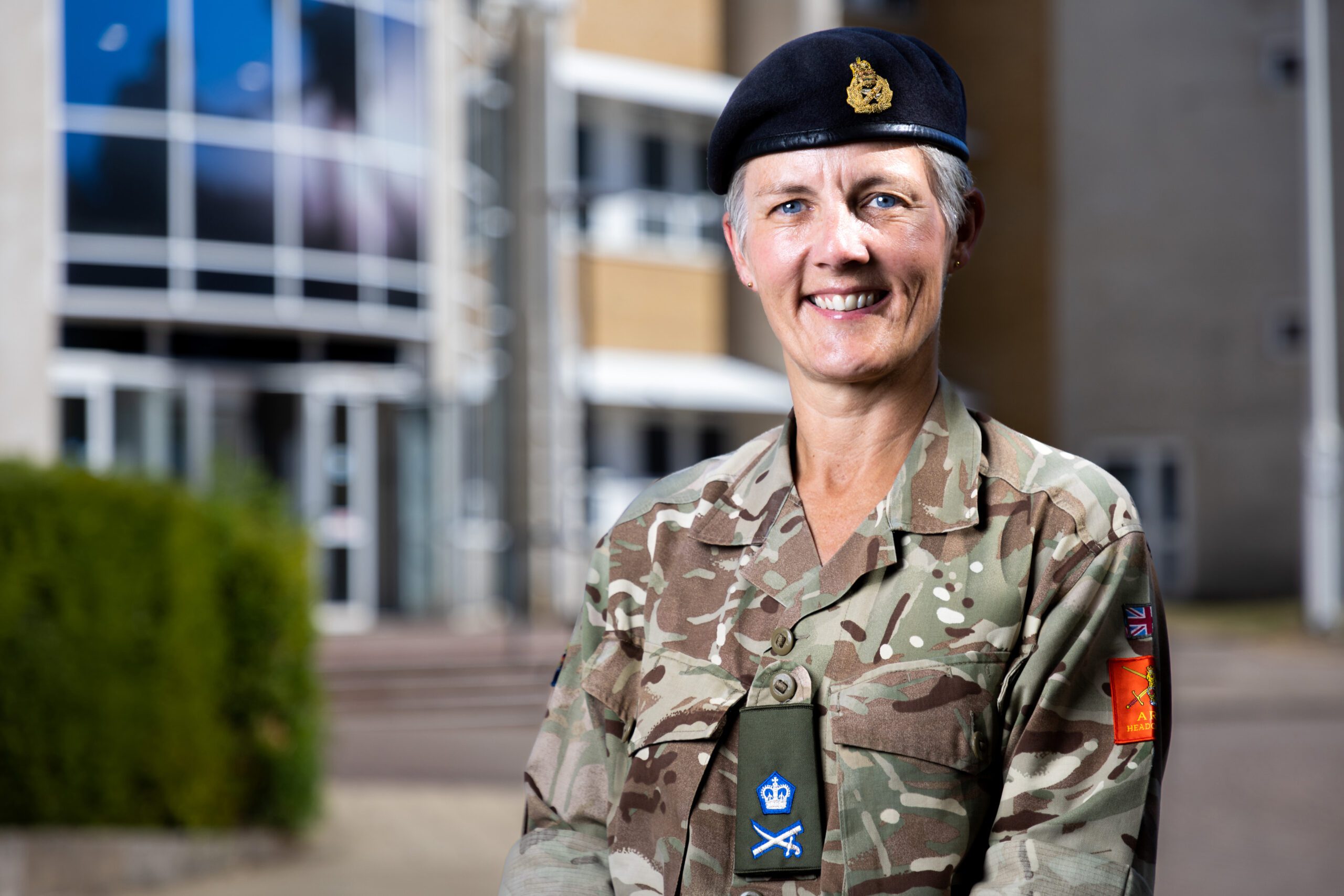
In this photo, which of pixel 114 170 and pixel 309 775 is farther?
pixel 114 170

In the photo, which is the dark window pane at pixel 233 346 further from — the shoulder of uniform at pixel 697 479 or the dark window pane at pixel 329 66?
the shoulder of uniform at pixel 697 479

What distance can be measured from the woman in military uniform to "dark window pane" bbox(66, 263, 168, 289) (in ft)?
53.7

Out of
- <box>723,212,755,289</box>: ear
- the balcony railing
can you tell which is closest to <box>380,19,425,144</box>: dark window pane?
the balcony railing

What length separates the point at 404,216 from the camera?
19.4 m

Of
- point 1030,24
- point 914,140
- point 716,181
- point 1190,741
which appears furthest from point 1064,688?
point 1030,24

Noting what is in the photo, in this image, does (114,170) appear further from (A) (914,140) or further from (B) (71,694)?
(A) (914,140)

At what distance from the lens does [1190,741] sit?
1095cm

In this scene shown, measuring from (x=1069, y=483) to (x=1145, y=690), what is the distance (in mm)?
231

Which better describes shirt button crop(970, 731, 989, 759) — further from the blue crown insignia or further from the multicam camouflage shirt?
the blue crown insignia

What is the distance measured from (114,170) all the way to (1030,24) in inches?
680

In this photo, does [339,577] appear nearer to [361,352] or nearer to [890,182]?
[361,352]

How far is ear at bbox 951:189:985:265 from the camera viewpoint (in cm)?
176

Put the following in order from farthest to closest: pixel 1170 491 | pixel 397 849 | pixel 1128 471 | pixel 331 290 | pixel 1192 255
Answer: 1. pixel 1128 471
2. pixel 1170 491
3. pixel 1192 255
4. pixel 331 290
5. pixel 397 849

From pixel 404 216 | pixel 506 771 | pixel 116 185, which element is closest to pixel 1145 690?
pixel 506 771
